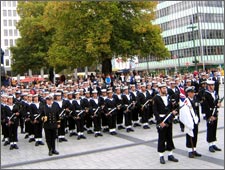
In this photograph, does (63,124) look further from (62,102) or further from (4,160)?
(4,160)

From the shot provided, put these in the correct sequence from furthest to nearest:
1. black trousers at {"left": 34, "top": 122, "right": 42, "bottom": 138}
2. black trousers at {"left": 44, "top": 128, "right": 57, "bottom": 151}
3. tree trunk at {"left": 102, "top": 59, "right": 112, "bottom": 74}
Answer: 1. tree trunk at {"left": 102, "top": 59, "right": 112, "bottom": 74}
2. black trousers at {"left": 34, "top": 122, "right": 42, "bottom": 138}
3. black trousers at {"left": 44, "top": 128, "right": 57, "bottom": 151}

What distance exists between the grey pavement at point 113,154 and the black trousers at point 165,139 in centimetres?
40

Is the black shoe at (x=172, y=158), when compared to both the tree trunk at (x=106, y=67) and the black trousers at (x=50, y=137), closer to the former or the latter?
the black trousers at (x=50, y=137)

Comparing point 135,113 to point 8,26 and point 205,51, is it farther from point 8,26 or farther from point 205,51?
point 8,26

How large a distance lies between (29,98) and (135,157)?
5990 millimetres

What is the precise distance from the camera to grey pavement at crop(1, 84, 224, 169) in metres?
9.49

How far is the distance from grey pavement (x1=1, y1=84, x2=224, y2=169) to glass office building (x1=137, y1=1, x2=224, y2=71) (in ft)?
183

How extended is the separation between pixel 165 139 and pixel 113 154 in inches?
71.4

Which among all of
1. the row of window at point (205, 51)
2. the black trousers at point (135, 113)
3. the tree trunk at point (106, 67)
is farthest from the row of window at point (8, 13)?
the black trousers at point (135, 113)

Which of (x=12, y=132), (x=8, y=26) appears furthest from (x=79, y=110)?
(x=8, y=26)

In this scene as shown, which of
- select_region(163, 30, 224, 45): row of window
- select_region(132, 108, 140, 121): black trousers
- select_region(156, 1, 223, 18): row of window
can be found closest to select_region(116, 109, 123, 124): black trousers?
select_region(132, 108, 140, 121): black trousers

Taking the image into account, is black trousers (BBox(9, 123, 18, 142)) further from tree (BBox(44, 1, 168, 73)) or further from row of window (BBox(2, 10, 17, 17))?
row of window (BBox(2, 10, 17, 17))

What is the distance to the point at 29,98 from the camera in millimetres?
14430

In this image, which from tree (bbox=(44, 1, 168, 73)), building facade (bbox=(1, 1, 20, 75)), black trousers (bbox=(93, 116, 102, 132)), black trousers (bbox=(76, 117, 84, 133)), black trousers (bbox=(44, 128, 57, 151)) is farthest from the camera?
building facade (bbox=(1, 1, 20, 75))
